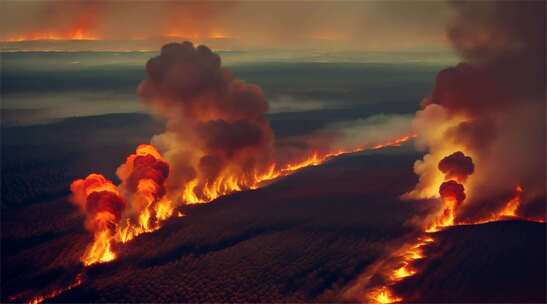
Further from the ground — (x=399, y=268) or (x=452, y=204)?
(x=452, y=204)

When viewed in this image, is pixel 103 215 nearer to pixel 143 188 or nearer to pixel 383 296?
pixel 143 188

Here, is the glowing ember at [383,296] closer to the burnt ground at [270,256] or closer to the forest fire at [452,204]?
the burnt ground at [270,256]

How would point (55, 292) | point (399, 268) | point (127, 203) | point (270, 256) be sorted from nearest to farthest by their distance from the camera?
point (55, 292)
point (399, 268)
point (270, 256)
point (127, 203)

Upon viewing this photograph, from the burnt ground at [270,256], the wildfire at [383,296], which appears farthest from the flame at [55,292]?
the wildfire at [383,296]

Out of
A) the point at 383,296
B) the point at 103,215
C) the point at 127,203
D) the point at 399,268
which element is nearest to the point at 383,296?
the point at 383,296

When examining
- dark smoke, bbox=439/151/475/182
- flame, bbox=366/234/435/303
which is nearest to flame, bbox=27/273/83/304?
flame, bbox=366/234/435/303

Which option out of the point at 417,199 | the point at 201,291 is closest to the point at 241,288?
the point at 201,291
